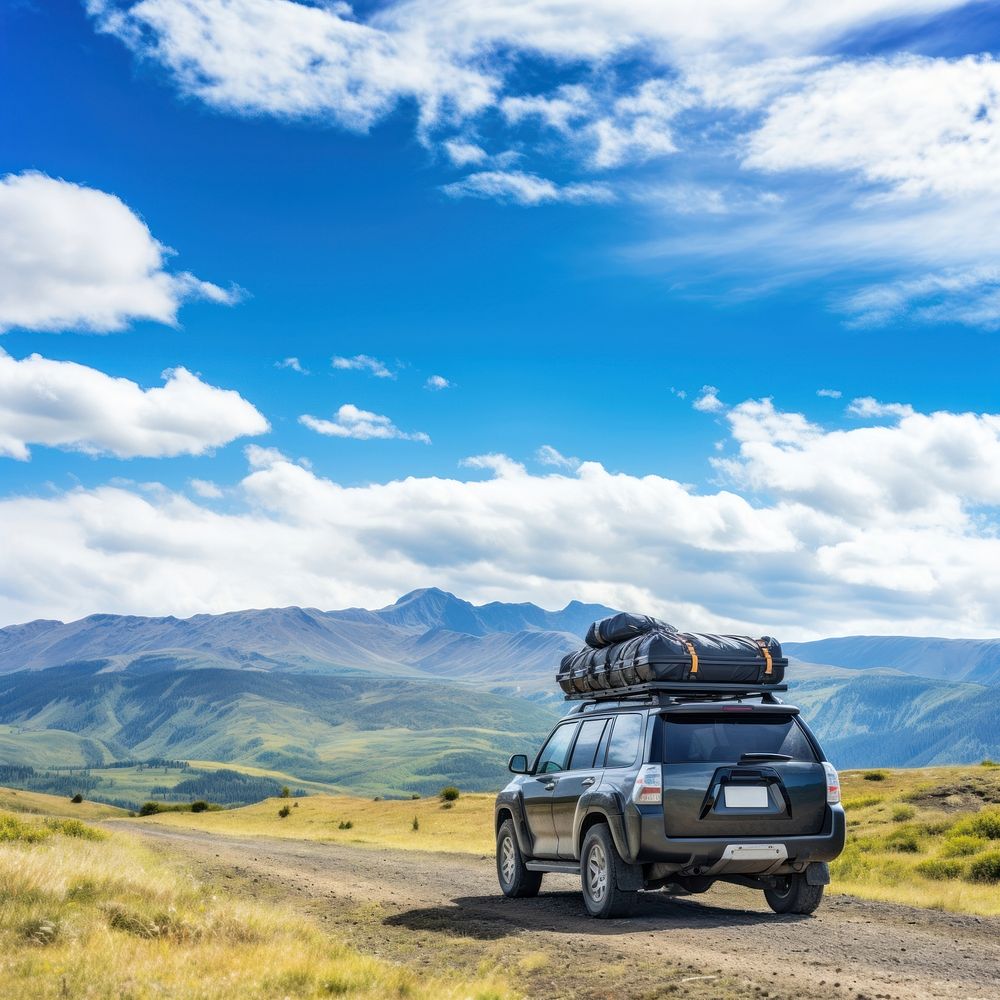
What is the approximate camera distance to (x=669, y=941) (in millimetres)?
10555

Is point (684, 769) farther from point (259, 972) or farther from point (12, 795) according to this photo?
point (12, 795)

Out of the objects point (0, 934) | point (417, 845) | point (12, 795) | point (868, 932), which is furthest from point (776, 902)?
point (12, 795)

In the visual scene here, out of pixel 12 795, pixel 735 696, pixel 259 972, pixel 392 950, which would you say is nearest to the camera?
pixel 259 972

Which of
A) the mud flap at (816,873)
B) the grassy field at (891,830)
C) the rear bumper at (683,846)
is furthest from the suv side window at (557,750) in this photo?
the grassy field at (891,830)

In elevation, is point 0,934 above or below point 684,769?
below

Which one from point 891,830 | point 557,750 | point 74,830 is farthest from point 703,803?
point 74,830

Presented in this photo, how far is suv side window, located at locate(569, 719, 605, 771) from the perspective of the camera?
43.9 feet

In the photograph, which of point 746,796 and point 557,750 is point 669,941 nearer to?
point 746,796

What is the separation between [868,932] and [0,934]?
8482mm

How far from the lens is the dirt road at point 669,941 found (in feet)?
27.9

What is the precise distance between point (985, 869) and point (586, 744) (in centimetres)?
796

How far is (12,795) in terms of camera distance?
Answer: 96.4m

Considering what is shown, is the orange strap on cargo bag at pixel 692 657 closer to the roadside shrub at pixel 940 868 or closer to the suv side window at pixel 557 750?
the suv side window at pixel 557 750

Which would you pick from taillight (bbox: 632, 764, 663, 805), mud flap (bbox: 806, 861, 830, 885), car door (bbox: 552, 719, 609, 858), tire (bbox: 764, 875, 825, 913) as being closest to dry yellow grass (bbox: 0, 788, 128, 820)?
car door (bbox: 552, 719, 609, 858)
